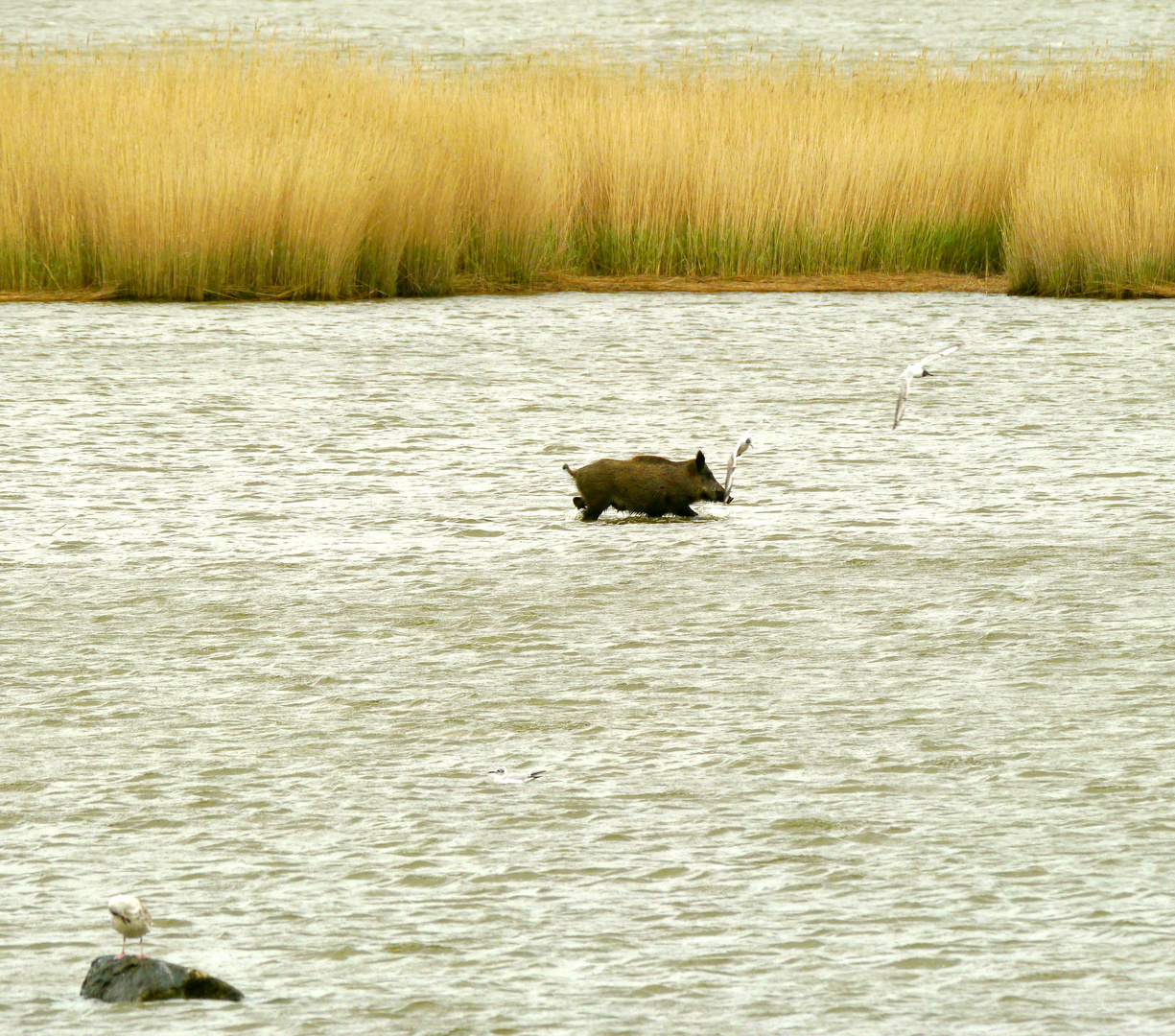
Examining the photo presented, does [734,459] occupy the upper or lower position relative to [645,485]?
upper

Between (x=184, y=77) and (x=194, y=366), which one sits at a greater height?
(x=184, y=77)

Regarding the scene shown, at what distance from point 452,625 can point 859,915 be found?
2414mm

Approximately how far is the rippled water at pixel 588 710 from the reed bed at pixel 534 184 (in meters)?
3.82

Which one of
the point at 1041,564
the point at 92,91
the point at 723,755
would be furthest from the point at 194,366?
the point at 723,755

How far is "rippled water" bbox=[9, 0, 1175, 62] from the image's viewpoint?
32469mm

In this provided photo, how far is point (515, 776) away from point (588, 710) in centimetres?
55

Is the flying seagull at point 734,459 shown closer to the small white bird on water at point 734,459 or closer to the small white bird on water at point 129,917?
the small white bird on water at point 734,459

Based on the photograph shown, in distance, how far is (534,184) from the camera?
1471 centimetres

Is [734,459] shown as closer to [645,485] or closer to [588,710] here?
[645,485]

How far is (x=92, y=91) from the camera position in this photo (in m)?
14.8

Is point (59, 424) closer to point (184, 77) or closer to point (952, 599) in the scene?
point (952, 599)

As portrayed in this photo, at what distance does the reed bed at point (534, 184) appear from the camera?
1376cm

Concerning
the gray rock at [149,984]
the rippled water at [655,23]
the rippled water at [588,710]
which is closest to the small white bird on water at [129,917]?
the gray rock at [149,984]

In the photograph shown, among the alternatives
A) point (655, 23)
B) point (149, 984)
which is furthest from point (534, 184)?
point (655, 23)
